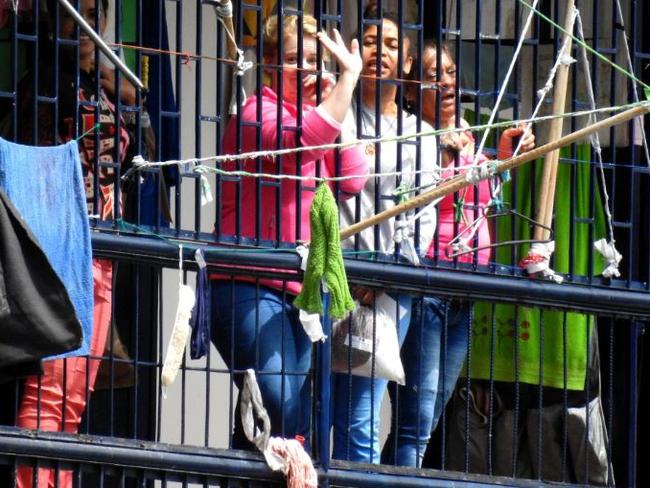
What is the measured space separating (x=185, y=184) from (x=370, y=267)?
5.21ft

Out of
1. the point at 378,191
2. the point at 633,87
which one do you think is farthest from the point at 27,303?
the point at 633,87

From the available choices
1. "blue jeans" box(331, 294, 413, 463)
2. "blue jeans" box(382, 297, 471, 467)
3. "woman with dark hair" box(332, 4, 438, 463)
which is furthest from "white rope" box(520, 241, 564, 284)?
"blue jeans" box(331, 294, 413, 463)

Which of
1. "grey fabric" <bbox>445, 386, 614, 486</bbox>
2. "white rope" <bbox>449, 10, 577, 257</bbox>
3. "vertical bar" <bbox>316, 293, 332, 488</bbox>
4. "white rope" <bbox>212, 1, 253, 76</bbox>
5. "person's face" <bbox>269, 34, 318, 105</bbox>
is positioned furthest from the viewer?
"grey fabric" <bbox>445, 386, 614, 486</bbox>

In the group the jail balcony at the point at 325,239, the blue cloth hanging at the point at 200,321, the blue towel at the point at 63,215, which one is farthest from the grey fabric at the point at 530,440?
the blue towel at the point at 63,215

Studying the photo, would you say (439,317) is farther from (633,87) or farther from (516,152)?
(633,87)

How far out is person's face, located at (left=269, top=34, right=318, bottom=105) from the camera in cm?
856

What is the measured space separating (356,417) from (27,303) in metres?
1.67

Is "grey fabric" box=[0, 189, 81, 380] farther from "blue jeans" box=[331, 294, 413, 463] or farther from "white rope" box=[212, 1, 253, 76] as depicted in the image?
"blue jeans" box=[331, 294, 413, 463]

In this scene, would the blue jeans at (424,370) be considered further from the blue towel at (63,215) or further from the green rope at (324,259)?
the blue towel at (63,215)

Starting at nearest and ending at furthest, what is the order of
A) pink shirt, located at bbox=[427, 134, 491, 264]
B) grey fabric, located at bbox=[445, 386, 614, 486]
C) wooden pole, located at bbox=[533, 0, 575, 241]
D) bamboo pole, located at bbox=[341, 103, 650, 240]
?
bamboo pole, located at bbox=[341, 103, 650, 240], pink shirt, located at bbox=[427, 134, 491, 264], wooden pole, located at bbox=[533, 0, 575, 241], grey fabric, located at bbox=[445, 386, 614, 486]

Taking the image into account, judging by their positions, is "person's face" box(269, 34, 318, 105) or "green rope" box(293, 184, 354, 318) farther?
"person's face" box(269, 34, 318, 105)

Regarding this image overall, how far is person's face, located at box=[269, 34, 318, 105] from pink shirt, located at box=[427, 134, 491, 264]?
714mm

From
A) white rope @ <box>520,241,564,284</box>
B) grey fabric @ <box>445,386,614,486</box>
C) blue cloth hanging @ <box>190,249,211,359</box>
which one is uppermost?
white rope @ <box>520,241,564,284</box>

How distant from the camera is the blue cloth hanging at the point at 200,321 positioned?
8094 mm
